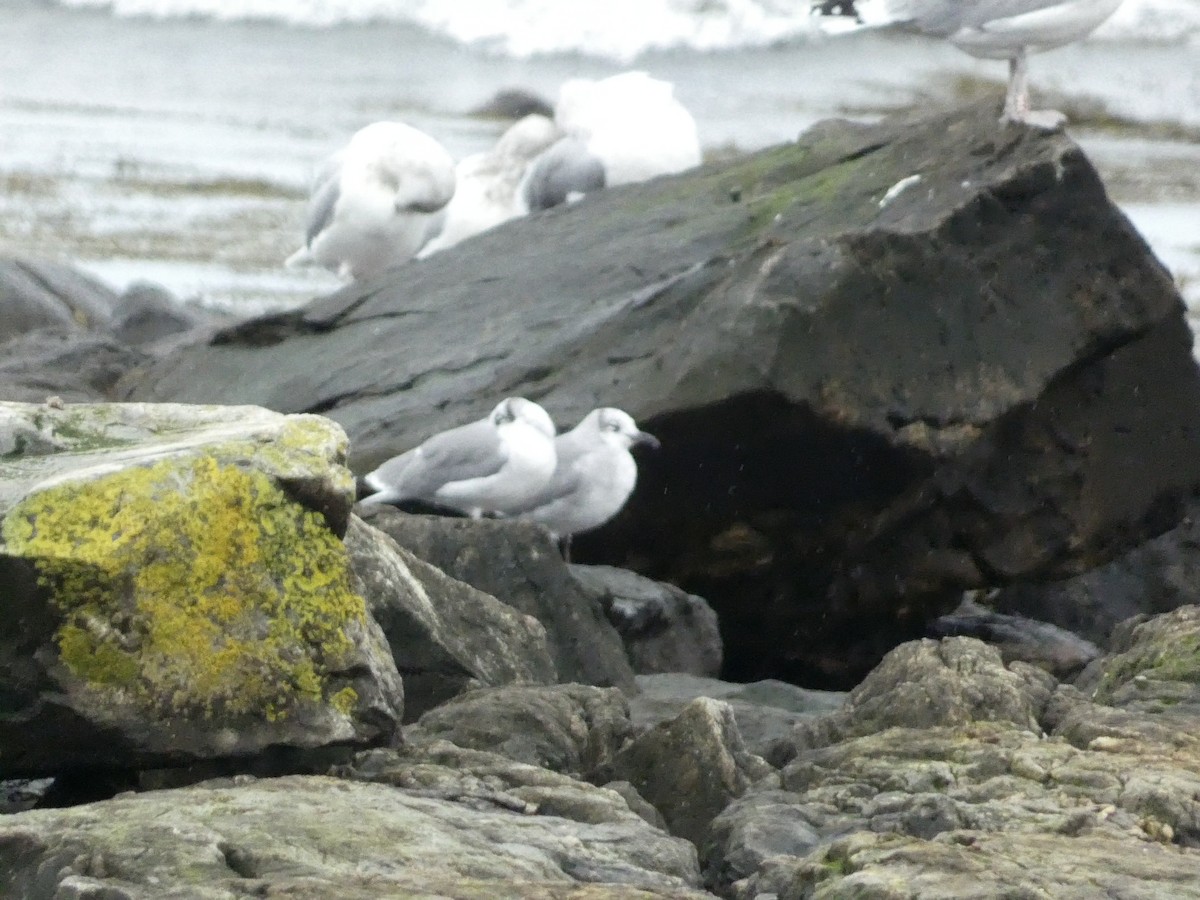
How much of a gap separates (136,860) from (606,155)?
10161mm

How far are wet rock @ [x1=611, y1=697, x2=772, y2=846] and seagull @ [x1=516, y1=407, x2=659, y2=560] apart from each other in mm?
2458

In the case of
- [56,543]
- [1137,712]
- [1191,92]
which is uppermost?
[56,543]

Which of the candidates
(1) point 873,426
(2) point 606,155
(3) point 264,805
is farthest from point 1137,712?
(2) point 606,155

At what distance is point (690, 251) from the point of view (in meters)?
8.99

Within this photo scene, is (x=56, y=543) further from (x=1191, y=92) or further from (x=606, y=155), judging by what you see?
(x=1191, y=92)

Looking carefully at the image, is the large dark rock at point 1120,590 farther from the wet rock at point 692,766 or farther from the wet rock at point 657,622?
the wet rock at point 692,766

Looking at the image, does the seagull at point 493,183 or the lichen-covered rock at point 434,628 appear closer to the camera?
the lichen-covered rock at point 434,628

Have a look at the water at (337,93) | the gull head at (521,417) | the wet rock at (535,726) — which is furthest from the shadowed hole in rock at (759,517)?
the water at (337,93)

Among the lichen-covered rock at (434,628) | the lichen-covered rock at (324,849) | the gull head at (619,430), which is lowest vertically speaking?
the gull head at (619,430)

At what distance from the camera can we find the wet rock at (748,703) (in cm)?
510

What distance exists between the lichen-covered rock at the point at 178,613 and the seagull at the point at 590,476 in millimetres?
2817

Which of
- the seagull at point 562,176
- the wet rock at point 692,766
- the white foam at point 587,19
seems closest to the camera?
the wet rock at point 692,766

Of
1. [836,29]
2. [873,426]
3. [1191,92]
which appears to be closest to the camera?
[873,426]

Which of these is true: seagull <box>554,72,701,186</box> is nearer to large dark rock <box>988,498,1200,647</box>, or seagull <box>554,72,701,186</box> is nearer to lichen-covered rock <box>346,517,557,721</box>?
large dark rock <box>988,498,1200,647</box>
